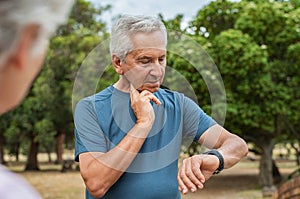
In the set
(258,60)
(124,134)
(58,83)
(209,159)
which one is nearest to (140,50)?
(124,134)

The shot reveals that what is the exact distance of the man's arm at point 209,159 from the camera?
1685 millimetres

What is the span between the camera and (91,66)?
6.35 feet

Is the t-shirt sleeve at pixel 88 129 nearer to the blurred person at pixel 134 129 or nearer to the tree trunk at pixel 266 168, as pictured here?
the blurred person at pixel 134 129

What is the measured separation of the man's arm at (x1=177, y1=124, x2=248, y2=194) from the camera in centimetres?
168

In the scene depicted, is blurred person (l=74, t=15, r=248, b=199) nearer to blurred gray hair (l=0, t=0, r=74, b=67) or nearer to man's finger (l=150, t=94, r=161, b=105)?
man's finger (l=150, t=94, r=161, b=105)

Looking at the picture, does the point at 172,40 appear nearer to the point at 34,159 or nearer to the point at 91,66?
the point at 91,66

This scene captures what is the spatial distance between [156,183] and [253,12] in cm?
1212

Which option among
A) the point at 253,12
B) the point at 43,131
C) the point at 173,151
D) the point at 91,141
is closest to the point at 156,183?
the point at 173,151

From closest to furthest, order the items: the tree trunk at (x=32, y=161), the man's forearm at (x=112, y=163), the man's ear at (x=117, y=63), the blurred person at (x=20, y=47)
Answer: the blurred person at (x=20, y=47) → the man's forearm at (x=112, y=163) → the man's ear at (x=117, y=63) → the tree trunk at (x=32, y=161)

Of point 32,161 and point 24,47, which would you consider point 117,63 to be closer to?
point 24,47

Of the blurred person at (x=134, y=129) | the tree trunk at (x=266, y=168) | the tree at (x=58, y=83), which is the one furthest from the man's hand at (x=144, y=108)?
the tree at (x=58, y=83)

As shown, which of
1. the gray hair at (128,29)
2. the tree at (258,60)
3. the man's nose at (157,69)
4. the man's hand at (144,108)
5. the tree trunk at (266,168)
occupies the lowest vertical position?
the tree trunk at (266,168)

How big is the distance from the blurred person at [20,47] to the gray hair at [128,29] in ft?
3.75

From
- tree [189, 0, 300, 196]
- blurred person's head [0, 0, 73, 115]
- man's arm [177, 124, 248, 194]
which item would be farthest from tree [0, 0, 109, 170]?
blurred person's head [0, 0, 73, 115]
